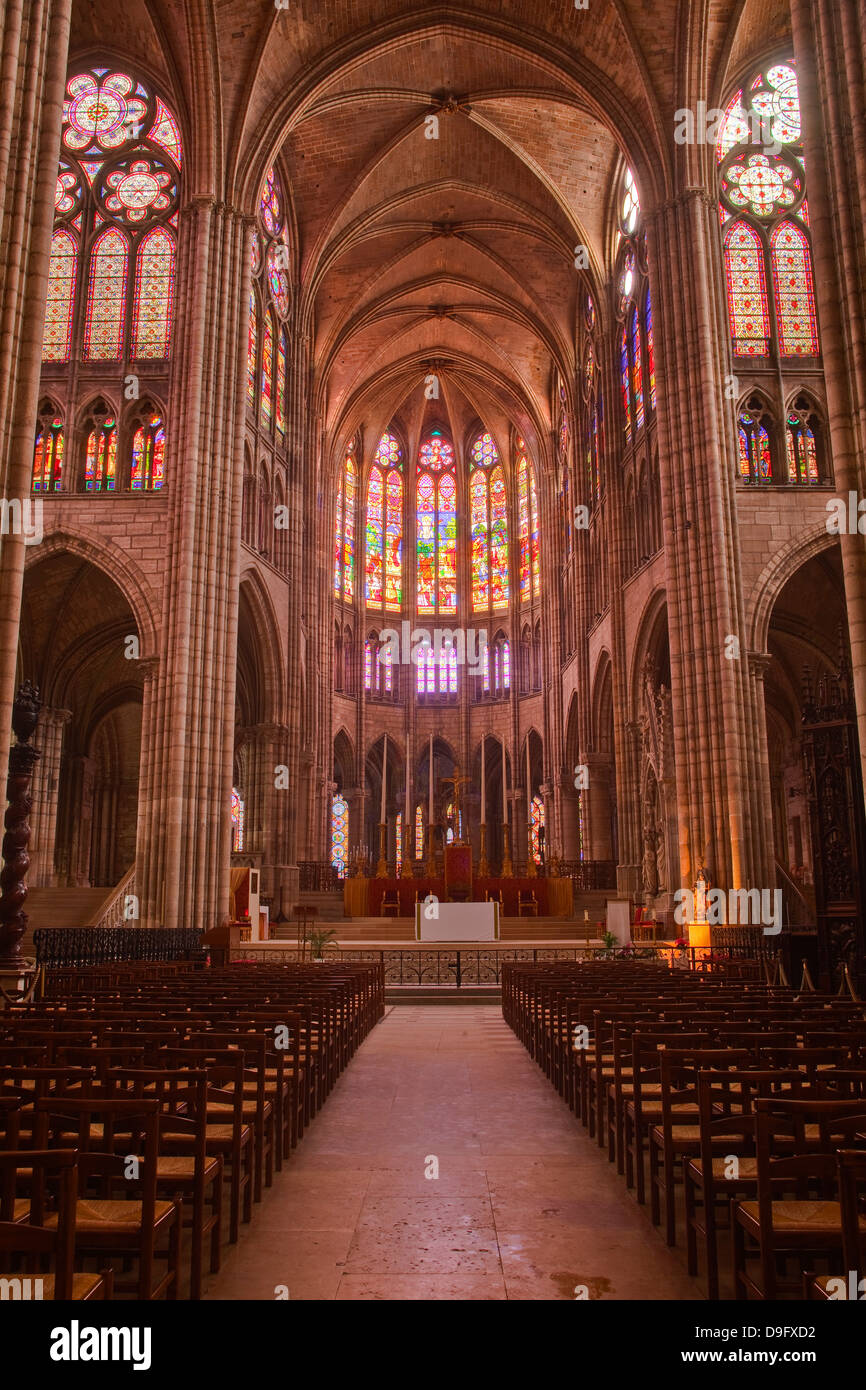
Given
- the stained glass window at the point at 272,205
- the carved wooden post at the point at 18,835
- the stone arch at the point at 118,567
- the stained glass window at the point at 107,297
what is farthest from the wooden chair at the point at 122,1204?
the stained glass window at the point at 272,205

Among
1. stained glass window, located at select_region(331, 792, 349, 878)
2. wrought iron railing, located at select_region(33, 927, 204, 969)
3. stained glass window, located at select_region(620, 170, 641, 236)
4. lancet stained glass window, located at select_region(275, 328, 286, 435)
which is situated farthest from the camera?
stained glass window, located at select_region(331, 792, 349, 878)

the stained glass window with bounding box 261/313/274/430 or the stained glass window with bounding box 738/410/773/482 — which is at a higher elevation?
the stained glass window with bounding box 261/313/274/430

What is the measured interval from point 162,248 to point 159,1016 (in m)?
24.0

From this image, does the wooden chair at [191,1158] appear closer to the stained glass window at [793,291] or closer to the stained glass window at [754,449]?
the stained glass window at [754,449]

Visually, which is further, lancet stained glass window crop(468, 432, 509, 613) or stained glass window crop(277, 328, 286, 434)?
lancet stained glass window crop(468, 432, 509, 613)

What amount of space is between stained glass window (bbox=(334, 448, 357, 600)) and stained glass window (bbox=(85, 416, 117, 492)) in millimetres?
19927

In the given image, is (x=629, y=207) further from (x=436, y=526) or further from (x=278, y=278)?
(x=436, y=526)

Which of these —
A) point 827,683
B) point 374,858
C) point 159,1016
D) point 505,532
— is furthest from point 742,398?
point 374,858

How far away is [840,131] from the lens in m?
11.8

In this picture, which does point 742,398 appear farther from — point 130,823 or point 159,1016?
point 130,823

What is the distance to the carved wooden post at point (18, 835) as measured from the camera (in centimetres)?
1233

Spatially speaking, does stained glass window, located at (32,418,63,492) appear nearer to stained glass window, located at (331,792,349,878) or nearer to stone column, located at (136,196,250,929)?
stone column, located at (136,196,250,929)

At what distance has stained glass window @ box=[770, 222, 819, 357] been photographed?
24.2 meters

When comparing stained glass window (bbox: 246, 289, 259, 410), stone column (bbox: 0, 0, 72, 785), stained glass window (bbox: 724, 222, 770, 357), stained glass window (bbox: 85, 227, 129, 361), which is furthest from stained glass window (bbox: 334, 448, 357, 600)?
stone column (bbox: 0, 0, 72, 785)
